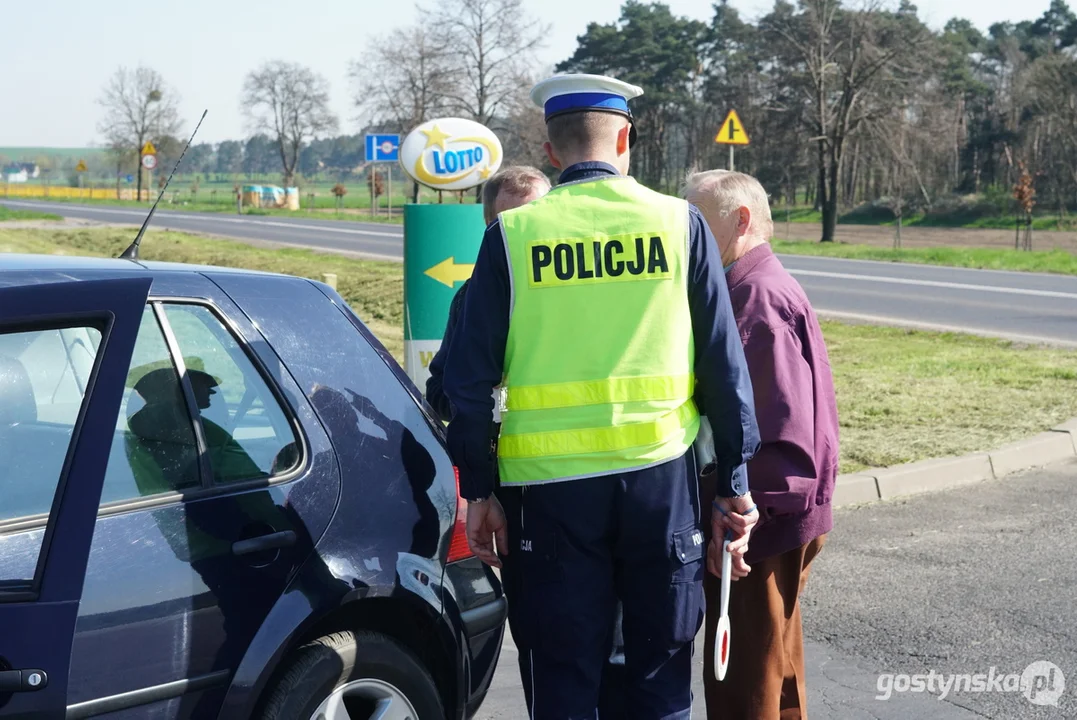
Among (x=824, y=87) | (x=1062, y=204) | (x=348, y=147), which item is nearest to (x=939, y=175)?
(x=1062, y=204)

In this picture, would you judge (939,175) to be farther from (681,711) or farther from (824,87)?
(681,711)

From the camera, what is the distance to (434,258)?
6.68 m

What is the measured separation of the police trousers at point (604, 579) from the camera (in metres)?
2.61

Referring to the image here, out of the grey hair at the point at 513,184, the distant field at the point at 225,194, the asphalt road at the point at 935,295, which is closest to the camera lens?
the grey hair at the point at 513,184

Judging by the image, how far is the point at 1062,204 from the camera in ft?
190

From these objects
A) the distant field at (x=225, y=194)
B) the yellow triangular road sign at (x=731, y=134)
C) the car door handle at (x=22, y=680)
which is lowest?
the car door handle at (x=22, y=680)

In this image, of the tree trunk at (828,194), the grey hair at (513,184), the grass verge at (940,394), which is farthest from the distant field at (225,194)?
the grey hair at (513,184)

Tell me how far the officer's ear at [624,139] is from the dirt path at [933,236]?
4081 centimetres

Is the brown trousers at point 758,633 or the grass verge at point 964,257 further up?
the grass verge at point 964,257

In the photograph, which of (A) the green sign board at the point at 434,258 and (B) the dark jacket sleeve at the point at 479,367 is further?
(A) the green sign board at the point at 434,258

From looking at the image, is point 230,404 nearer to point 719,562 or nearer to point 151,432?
point 151,432

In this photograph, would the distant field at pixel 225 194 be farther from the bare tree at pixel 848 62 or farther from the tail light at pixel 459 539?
the tail light at pixel 459 539

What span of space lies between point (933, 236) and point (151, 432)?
53002mm

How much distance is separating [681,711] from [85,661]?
4.59ft
